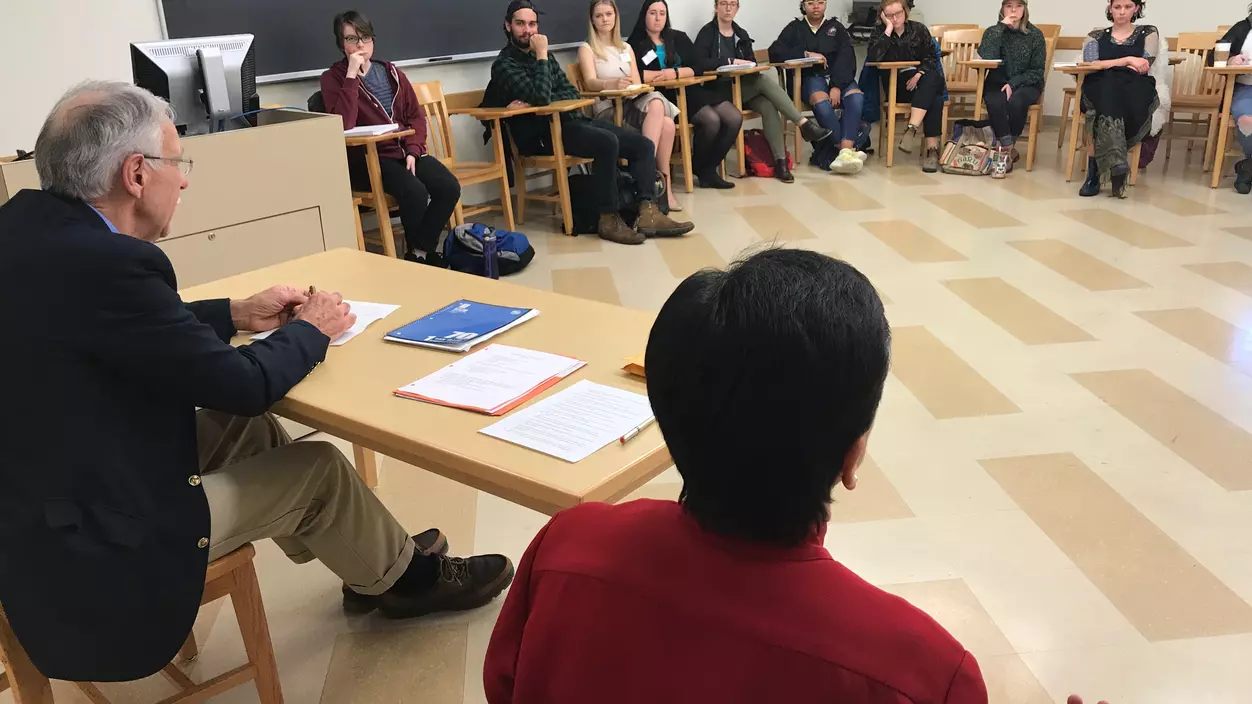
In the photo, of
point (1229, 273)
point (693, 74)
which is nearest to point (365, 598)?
point (1229, 273)

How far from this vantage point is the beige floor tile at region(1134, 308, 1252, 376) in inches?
127

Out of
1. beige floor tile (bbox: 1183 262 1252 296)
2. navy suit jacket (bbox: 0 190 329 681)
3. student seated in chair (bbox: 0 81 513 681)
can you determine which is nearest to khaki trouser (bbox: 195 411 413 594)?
student seated in chair (bbox: 0 81 513 681)

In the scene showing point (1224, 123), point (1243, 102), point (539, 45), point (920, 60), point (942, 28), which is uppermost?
point (539, 45)

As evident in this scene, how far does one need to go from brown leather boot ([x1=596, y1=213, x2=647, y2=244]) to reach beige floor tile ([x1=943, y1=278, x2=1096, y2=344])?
1594 millimetres

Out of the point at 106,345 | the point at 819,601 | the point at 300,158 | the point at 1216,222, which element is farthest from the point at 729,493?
the point at 1216,222

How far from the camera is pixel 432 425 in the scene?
4.42ft

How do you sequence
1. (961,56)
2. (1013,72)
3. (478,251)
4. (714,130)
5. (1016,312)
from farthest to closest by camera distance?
1. (961,56)
2. (1013,72)
3. (714,130)
4. (478,251)
5. (1016,312)

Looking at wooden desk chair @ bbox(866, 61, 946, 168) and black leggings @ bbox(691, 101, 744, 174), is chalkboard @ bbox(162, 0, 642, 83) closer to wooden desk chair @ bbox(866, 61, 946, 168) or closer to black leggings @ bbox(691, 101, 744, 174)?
black leggings @ bbox(691, 101, 744, 174)

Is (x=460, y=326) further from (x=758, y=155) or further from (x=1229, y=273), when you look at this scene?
(x=758, y=155)

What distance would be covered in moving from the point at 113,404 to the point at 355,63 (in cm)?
334

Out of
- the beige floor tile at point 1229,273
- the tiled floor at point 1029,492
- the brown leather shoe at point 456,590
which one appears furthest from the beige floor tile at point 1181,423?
the brown leather shoe at point 456,590

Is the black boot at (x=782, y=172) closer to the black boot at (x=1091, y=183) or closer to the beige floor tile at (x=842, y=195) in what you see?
→ the beige floor tile at (x=842, y=195)

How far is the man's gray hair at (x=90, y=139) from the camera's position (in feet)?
→ 4.55

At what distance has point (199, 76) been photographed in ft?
10.5
